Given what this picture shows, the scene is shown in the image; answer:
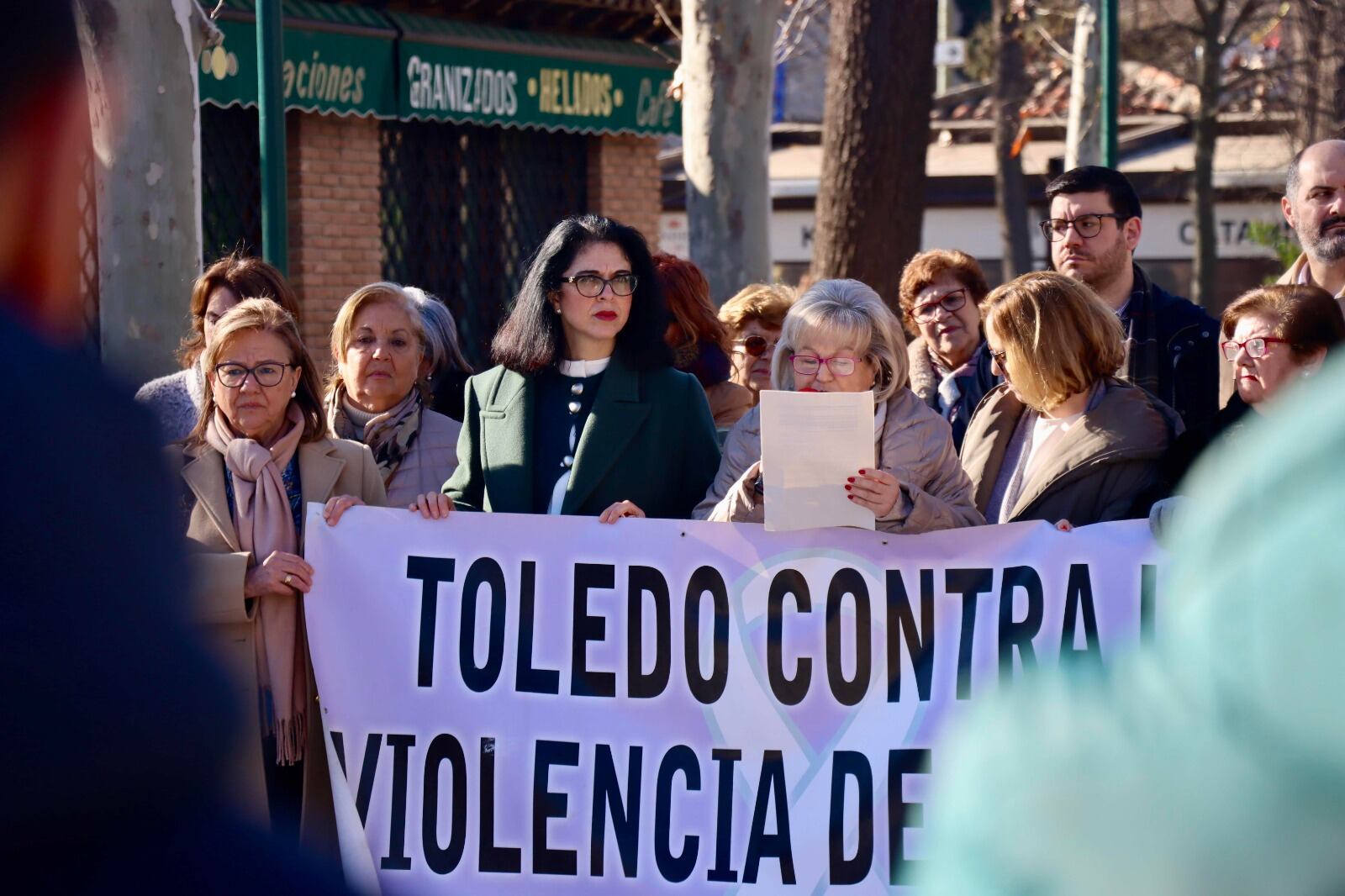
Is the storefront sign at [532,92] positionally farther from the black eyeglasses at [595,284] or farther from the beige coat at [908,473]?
the beige coat at [908,473]

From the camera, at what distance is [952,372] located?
245 inches

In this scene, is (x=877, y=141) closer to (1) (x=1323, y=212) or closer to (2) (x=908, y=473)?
(1) (x=1323, y=212)

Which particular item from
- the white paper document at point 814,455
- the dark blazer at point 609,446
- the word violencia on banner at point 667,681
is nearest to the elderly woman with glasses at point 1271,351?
the word violencia on banner at point 667,681

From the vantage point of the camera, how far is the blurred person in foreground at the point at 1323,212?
18.8 ft

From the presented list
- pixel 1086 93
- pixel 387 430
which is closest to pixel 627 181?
pixel 1086 93

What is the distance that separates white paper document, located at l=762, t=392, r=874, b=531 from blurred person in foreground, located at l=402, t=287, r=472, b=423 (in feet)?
5.40

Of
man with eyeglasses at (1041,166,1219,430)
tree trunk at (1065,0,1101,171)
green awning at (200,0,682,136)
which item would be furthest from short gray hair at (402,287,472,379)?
tree trunk at (1065,0,1101,171)

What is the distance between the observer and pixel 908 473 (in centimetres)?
450

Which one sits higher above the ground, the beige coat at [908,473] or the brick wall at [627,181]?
the brick wall at [627,181]

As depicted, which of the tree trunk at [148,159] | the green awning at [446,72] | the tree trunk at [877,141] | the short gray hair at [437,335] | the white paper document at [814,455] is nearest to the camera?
the white paper document at [814,455]

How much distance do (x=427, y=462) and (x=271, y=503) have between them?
2.63 ft

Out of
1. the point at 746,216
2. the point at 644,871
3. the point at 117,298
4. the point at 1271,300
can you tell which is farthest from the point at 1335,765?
the point at 746,216

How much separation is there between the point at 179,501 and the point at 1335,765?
74cm

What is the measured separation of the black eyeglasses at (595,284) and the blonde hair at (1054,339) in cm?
104
